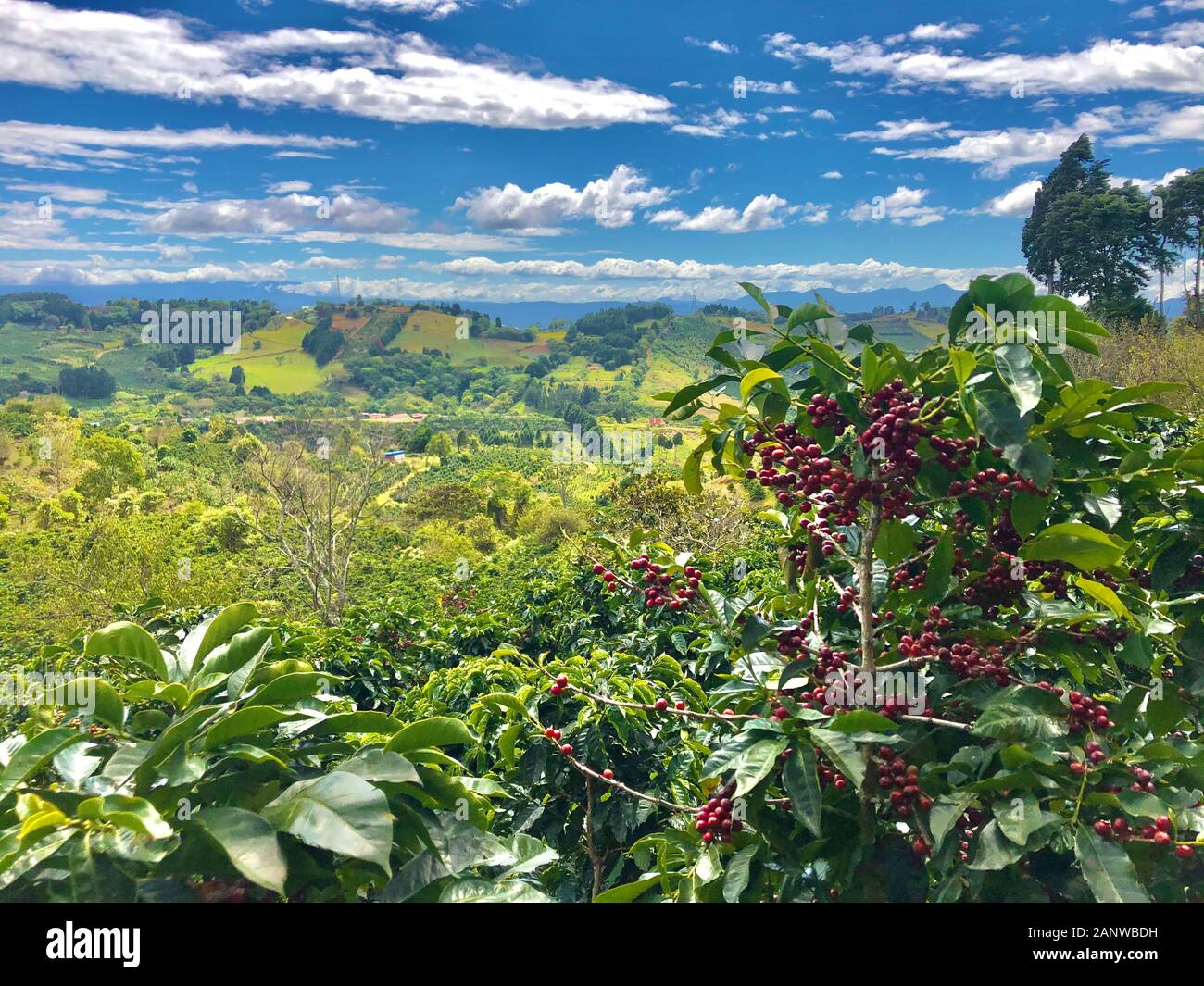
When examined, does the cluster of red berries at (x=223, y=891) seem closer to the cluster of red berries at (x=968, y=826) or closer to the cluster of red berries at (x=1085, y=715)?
the cluster of red berries at (x=968, y=826)

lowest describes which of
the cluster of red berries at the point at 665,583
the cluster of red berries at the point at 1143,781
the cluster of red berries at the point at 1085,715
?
the cluster of red berries at the point at 1143,781

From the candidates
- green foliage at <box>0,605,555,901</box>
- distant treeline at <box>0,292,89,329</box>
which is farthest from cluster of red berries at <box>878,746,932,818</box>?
distant treeline at <box>0,292,89,329</box>

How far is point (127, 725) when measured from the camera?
4.14 feet

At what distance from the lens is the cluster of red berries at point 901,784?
1489 millimetres

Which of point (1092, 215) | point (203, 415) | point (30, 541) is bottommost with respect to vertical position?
point (30, 541)

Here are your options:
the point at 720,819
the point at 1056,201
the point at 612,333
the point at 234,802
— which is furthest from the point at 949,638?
the point at 612,333

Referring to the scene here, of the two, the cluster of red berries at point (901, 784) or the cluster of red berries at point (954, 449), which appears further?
the cluster of red berries at point (954, 449)

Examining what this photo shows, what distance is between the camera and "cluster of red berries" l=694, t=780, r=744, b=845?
61.4 inches

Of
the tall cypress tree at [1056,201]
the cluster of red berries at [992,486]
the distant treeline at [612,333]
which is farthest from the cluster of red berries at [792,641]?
the distant treeline at [612,333]

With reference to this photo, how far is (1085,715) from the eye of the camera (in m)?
1.43

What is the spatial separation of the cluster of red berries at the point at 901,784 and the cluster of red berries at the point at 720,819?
0.89 ft
